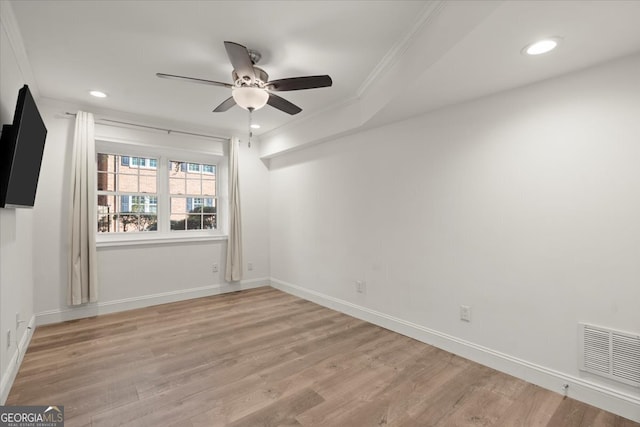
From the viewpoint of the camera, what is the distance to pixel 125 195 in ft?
13.7

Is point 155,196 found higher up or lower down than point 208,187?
lower down

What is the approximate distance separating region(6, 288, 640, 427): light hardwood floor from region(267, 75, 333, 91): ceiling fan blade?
2.25 m

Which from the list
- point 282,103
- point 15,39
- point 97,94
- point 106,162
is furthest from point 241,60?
point 106,162

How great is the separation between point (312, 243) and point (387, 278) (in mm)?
1378

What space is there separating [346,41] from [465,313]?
2.46m

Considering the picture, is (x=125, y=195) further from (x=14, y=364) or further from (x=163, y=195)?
(x=14, y=364)

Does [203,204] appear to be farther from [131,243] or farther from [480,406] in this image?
[480,406]

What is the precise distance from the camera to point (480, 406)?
1.94m

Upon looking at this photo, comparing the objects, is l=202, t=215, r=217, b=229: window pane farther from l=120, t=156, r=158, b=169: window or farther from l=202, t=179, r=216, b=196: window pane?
l=120, t=156, r=158, b=169: window

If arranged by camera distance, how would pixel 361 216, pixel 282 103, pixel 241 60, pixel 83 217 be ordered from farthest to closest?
1. pixel 361 216
2. pixel 83 217
3. pixel 282 103
4. pixel 241 60

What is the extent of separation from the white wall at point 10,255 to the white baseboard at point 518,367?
3.03m

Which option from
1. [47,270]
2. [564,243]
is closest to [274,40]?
[564,243]

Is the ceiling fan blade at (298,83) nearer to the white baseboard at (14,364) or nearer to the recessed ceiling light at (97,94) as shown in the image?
the recessed ceiling light at (97,94)

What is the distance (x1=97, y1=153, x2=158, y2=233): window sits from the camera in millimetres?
4047
